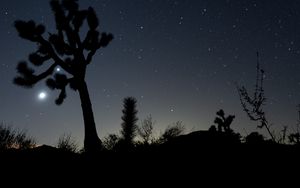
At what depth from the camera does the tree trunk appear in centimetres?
952

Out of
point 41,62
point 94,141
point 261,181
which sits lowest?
point 261,181

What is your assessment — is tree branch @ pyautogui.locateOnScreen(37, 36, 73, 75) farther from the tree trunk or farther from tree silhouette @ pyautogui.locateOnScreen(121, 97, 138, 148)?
tree silhouette @ pyautogui.locateOnScreen(121, 97, 138, 148)

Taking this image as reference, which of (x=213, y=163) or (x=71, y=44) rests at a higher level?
(x=71, y=44)

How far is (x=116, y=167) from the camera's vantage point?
4.92 metres

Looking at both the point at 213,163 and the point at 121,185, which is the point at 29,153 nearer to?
the point at 121,185

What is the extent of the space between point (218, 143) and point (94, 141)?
5.56 meters

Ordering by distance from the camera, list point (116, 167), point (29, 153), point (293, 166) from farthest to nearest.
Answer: point (29, 153) → point (116, 167) → point (293, 166)

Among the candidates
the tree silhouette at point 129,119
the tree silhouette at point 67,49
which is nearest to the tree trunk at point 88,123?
the tree silhouette at point 67,49

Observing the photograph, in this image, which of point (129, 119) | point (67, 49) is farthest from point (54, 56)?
point (129, 119)

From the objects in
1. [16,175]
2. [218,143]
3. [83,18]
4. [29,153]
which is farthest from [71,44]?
[218,143]

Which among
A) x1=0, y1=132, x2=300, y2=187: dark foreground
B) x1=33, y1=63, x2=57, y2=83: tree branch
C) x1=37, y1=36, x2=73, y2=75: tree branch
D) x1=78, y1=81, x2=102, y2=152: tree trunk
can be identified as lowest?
x1=0, y1=132, x2=300, y2=187: dark foreground

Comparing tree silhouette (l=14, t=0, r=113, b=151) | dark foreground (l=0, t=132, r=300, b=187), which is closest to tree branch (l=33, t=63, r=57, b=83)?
tree silhouette (l=14, t=0, r=113, b=151)

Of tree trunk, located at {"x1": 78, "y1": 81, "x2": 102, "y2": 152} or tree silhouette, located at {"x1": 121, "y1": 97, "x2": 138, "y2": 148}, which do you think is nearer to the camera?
tree trunk, located at {"x1": 78, "y1": 81, "x2": 102, "y2": 152}

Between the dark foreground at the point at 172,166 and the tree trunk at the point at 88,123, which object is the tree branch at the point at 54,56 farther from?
the dark foreground at the point at 172,166
